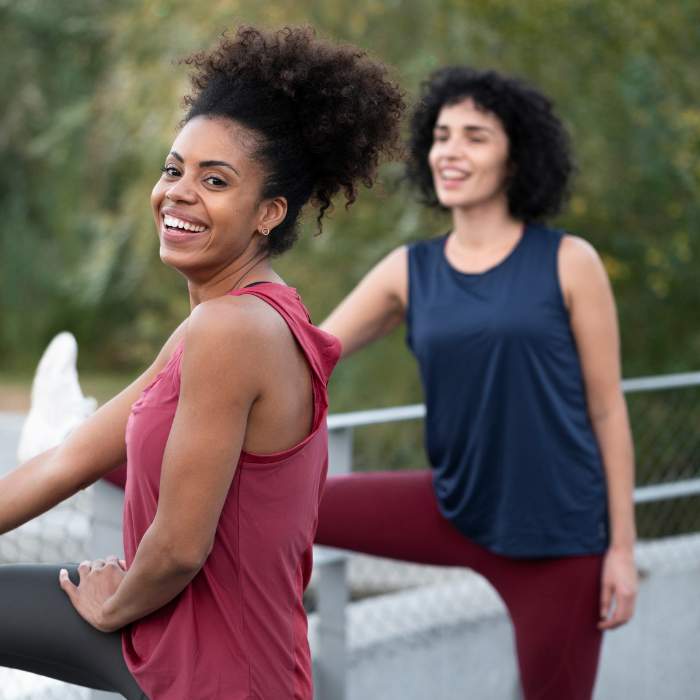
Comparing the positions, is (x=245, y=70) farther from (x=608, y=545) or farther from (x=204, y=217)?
(x=608, y=545)

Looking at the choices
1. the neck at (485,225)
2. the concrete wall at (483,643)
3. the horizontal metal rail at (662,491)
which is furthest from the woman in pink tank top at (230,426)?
the horizontal metal rail at (662,491)

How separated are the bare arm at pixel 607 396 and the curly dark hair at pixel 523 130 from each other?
9.4 inches

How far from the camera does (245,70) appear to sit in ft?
5.16

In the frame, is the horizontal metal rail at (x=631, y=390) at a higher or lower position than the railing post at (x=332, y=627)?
higher

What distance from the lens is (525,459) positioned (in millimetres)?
2512

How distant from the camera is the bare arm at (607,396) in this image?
2.48 metres

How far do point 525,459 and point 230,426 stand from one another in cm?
122

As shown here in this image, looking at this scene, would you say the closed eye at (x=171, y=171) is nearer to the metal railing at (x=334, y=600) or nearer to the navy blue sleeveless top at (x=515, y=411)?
the navy blue sleeveless top at (x=515, y=411)

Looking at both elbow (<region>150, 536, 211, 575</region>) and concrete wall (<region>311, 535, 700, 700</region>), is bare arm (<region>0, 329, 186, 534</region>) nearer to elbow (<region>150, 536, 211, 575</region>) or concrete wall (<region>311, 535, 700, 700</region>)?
elbow (<region>150, 536, 211, 575</region>)

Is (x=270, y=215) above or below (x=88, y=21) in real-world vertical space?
below

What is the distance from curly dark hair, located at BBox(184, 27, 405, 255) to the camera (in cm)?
155

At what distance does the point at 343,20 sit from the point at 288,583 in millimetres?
5587

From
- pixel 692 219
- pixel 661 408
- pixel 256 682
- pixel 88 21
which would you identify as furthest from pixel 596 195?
pixel 256 682

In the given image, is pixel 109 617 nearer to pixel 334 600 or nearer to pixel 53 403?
pixel 53 403
